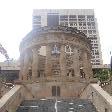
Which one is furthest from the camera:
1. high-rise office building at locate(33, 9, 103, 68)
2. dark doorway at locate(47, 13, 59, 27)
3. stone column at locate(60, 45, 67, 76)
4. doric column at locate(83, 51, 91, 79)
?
high-rise office building at locate(33, 9, 103, 68)

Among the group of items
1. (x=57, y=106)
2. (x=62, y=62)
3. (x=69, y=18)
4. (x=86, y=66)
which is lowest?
(x=57, y=106)

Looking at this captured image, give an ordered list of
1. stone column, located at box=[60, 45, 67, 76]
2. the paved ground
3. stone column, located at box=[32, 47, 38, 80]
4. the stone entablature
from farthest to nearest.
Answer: stone column, located at box=[32, 47, 38, 80], the stone entablature, stone column, located at box=[60, 45, 67, 76], the paved ground

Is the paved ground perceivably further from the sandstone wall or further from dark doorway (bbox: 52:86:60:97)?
dark doorway (bbox: 52:86:60:97)

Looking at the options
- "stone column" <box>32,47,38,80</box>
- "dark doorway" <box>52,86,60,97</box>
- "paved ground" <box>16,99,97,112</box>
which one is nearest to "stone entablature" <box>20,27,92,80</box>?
"stone column" <box>32,47,38,80</box>

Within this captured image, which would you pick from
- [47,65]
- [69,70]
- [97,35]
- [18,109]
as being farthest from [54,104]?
[97,35]

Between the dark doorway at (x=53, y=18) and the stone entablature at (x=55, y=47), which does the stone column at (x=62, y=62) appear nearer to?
the stone entablature at (x=55, y=47)

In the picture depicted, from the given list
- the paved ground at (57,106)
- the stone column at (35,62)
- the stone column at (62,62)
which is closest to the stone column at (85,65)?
the stone column at (62,62)

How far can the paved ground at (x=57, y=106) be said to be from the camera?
766 inches

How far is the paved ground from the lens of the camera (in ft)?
63.9

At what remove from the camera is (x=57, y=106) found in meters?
20.1

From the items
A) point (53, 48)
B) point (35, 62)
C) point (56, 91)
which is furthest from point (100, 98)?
point (53, 48)

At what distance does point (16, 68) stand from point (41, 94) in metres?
35.6

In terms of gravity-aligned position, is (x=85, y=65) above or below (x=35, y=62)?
below

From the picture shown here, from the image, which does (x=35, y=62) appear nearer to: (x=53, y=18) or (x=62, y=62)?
(x=62, y=62)
